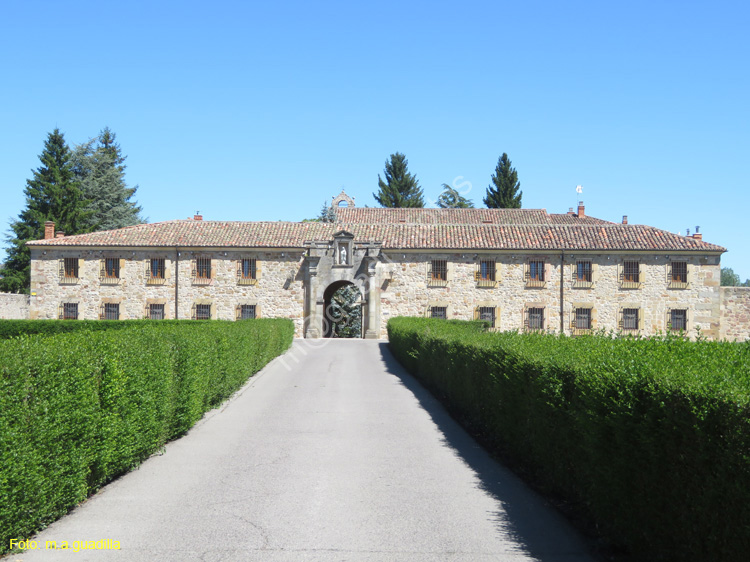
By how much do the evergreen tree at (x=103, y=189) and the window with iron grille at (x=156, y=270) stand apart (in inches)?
746

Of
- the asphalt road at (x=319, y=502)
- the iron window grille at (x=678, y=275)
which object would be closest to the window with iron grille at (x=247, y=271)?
the iron window grille at (x=678, y=275)

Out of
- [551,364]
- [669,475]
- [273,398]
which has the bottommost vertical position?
[273,398]

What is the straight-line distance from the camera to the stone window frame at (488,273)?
33031 millimetres

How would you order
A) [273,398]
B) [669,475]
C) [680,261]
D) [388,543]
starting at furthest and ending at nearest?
[680,261] < [273,398] < [388,543] < [669,475]

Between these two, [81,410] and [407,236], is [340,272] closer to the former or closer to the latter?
[407,236]

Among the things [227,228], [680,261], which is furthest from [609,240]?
[227,228]

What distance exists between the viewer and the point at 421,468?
812 centimetres

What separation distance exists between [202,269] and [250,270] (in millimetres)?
2586

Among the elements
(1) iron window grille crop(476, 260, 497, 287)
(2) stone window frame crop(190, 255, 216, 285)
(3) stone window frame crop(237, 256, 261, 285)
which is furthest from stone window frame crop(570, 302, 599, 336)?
(2) stone window frame crop(190, 255, 216, 285)

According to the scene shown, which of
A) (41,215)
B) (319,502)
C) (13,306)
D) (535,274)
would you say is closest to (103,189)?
(41,215)

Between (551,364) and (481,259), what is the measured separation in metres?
26.6

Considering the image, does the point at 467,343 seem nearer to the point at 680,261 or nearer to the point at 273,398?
the point at 273,398

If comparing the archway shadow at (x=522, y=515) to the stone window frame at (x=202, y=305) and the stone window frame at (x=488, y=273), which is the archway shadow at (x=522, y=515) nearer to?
the stone window frame at (x=488, y=273)

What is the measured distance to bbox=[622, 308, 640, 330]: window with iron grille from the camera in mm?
32812
